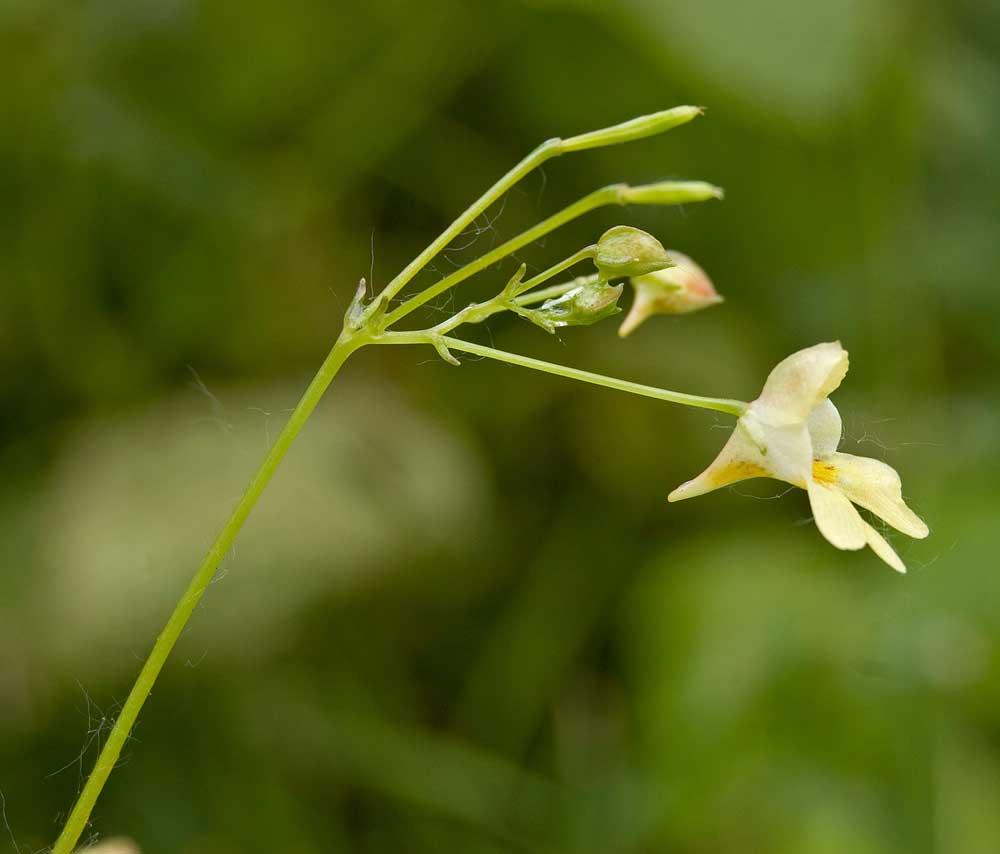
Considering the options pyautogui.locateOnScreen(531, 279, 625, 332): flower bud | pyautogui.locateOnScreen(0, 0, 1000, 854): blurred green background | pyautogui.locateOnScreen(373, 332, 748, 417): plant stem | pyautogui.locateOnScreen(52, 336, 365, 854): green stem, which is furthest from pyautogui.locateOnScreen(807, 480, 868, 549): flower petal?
pyautogui.locateOnScreen(0, 0, 1000, 854): blurred green background

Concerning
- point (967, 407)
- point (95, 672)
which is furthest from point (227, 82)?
point (967, 407)

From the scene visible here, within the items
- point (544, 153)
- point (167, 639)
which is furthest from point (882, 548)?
point (167, 639)

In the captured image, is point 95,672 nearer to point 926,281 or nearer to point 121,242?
point 121,242

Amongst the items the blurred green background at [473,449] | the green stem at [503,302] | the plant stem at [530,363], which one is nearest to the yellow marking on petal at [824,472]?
the plant stem at [530,363]

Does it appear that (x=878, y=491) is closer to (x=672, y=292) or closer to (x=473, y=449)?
(x=672, y=292)

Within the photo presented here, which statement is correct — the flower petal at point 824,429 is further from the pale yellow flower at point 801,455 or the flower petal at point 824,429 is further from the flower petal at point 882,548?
the flower petal at point 882,548

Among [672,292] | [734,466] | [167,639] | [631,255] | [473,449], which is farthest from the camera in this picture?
[473,449]
